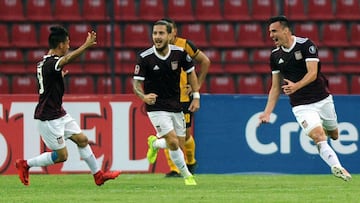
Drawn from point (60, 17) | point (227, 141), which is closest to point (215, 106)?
point (227, 141)

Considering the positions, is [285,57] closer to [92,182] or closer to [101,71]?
[92,182]

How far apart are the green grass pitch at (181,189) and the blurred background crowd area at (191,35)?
3.30m

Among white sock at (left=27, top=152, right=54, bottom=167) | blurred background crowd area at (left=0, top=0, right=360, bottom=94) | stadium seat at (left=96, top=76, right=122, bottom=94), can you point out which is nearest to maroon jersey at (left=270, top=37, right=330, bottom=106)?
white sock at (left=27, top=152, right=54, bottom=167)

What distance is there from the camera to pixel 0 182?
13.4 meters

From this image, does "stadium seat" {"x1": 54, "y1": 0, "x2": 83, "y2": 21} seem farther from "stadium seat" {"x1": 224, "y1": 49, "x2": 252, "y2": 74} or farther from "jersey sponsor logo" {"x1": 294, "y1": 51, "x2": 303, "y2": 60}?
"jersey sponsor logo" {"x1": 294, "y1": 51, "x2": 303, "y2": 60}

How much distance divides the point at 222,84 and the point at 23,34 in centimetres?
344

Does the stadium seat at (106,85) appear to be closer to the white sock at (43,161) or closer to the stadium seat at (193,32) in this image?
the stadium seat at (193,32)

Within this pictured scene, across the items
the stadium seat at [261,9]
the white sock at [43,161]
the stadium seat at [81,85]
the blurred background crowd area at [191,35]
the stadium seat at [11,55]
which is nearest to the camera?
the white sock at [43,161]

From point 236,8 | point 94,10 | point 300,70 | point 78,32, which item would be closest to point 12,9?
point 78,32

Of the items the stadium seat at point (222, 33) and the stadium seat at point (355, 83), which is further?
the stadium seat at point (222, 33)

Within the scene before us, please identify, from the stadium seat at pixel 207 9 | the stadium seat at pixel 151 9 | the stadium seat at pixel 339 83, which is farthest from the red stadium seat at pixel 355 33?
the stadium seat at pixel 151 9

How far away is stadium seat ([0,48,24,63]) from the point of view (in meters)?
18.4

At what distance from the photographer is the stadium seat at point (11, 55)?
1837 centimetres

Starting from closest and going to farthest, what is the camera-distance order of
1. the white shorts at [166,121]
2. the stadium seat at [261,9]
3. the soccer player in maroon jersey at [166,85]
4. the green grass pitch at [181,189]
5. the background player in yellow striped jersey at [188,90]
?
1. the green grass pitch at [181,189]
2. the soccer player in maroon jersey at [166,85]
3. the white shorts at [166,121]
4. the background player in yellow striped jersey at [188,90]
5. the stadium seat at [261,9]
